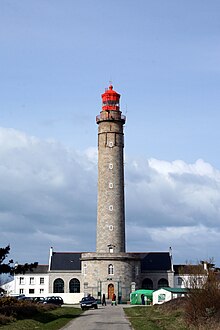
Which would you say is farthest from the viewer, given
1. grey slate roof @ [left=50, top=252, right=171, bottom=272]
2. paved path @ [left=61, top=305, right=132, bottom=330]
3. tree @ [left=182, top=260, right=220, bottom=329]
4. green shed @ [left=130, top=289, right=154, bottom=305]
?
grey slate roof @ [left=50, top=252, right=171, bottom=272]

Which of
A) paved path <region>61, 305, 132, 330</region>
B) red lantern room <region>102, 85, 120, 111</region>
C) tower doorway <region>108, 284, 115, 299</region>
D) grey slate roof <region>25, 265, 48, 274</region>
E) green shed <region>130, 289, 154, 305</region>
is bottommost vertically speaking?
paved path <region>61, 305, 132, 330</region>

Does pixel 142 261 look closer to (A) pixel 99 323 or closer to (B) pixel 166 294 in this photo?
(B) pixel 166 294

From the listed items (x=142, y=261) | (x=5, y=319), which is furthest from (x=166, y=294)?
(x=5, y=319)

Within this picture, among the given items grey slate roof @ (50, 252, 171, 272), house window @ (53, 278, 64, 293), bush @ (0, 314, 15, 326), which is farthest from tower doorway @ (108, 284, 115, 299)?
bush @ (0, 314, 15, 326)

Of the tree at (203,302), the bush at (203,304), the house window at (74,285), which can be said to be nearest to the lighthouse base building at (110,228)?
the house window at (74,285)

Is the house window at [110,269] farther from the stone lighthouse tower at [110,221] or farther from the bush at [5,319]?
the bush at [5,319]

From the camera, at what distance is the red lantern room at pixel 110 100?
74.2 m

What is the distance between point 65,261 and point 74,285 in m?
4.10

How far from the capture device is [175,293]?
2355 inches

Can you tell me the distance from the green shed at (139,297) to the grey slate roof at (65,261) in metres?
15.6

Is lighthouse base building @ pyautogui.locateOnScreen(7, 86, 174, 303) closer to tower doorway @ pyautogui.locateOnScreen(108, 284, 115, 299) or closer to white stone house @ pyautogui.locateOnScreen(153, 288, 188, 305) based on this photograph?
tower doorway @ pyautogui.locateOnScreen(108, 284, 115, 299)

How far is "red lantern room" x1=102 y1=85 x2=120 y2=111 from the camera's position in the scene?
7425 centimetres

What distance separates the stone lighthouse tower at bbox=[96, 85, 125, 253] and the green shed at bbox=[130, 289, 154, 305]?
202 inches

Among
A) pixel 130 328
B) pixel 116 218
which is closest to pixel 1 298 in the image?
pixel 130 328
